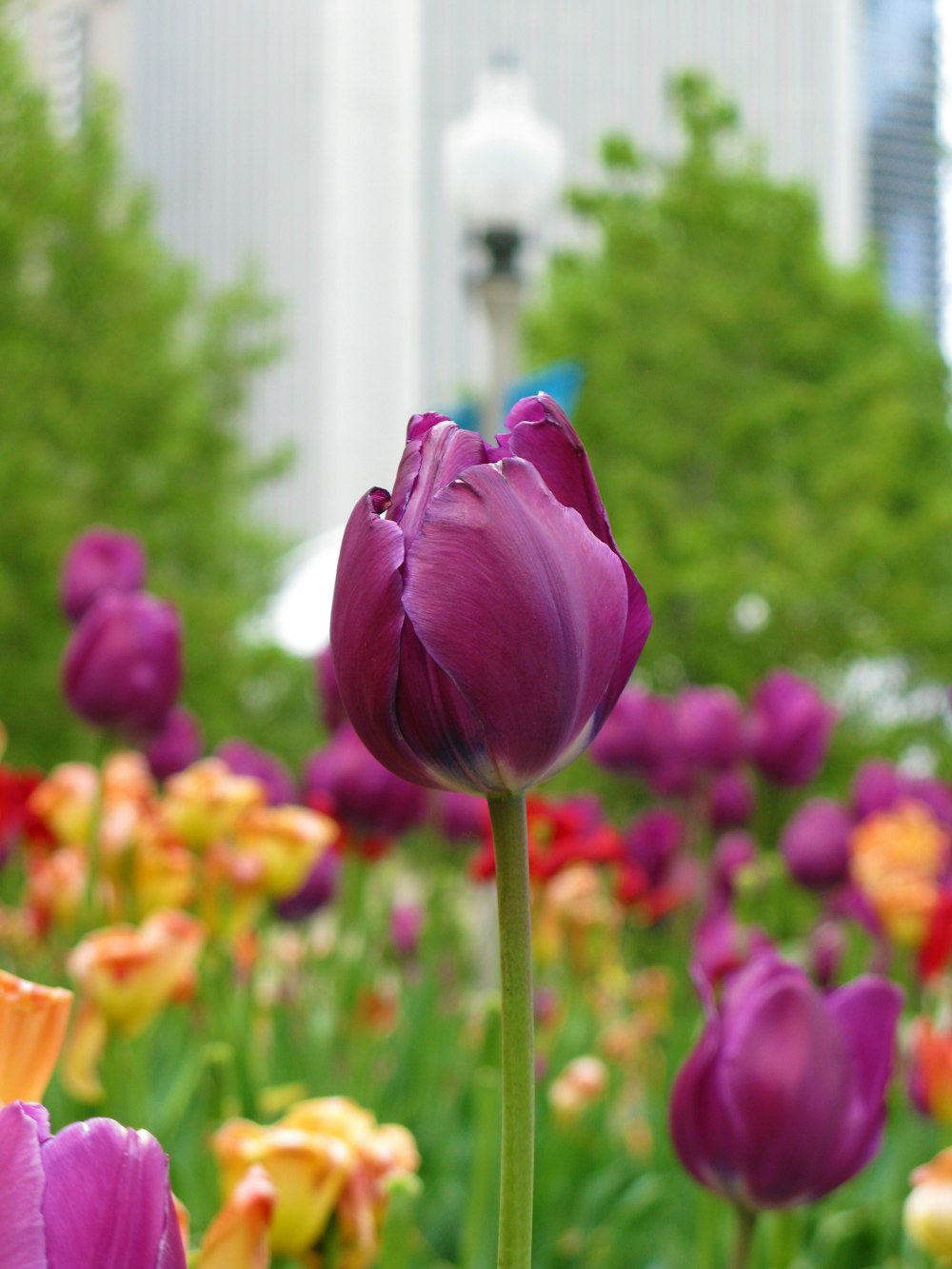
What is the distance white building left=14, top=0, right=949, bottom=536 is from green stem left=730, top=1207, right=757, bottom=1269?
37395 mm

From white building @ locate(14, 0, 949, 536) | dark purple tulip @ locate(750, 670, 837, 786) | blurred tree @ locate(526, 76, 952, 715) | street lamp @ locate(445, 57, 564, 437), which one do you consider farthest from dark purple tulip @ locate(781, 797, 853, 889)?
white building @ locate(14, 0, 949, 536)

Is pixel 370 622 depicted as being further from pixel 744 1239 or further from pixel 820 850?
pixel 820 850

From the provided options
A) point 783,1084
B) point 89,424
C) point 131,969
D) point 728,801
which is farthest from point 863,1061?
point 89,424

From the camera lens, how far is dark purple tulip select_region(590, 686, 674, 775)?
201 centimetres

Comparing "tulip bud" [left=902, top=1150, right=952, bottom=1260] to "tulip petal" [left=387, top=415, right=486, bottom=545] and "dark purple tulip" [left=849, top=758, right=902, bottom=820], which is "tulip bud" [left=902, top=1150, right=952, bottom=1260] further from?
"dark purple tulip" [left=849, top=758, right=902, bottom=820]

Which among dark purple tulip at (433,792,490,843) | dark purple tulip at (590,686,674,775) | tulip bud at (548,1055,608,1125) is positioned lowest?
tulip bud at (548,1055,608,1125)

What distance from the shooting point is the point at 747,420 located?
8.13 meters

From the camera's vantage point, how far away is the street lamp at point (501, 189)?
398cm

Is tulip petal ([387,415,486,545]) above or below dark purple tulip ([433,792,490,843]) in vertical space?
above

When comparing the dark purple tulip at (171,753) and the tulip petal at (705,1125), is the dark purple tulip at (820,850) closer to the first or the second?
the dark purple tulip at (171,753)

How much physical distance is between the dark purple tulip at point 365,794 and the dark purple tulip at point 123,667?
32cm

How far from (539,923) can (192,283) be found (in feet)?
28.4

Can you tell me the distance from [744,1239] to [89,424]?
8.13m

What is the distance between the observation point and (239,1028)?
1132 mm
